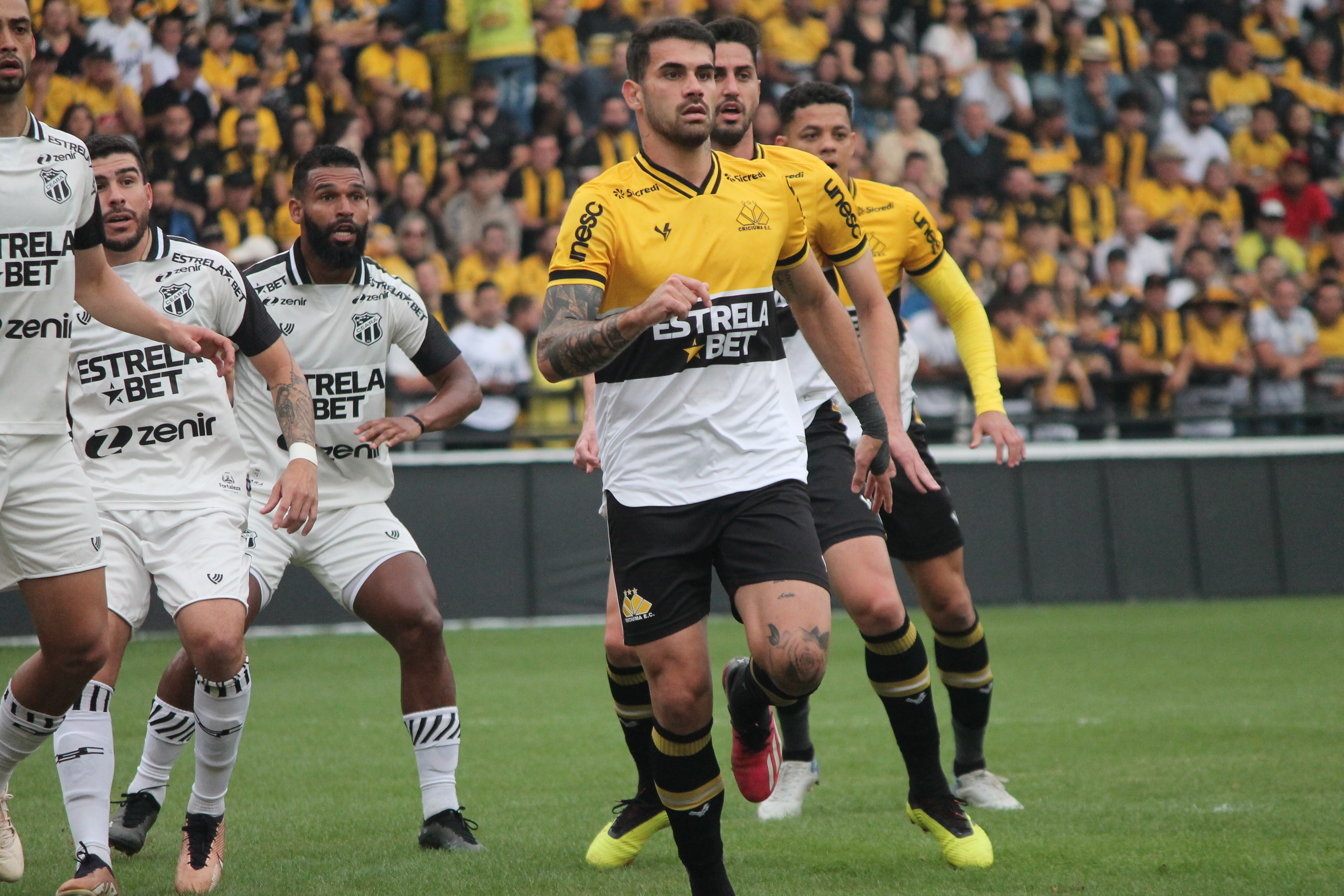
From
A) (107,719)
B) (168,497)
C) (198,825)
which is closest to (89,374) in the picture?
(168,497)

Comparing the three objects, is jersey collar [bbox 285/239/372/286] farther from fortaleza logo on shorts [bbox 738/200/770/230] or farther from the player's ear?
fortaleza logo on shorts [bbox 738/200/770/230]

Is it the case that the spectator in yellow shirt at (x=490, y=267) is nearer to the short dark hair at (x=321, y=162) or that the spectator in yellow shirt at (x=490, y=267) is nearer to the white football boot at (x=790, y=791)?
the short dark hair at (x=321, y=162)

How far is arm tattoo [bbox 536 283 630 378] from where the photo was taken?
4133 mm

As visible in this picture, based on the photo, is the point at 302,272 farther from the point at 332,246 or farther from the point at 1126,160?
the point at 1126,160

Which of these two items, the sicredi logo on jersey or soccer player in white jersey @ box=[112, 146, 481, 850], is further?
soccer player in white jersey @ box=[112, 146, 481, 850]

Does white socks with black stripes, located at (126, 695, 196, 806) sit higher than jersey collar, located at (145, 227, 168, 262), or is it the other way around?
jersey collar, located at (145, 227, 168, 262)

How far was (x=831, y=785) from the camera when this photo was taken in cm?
677

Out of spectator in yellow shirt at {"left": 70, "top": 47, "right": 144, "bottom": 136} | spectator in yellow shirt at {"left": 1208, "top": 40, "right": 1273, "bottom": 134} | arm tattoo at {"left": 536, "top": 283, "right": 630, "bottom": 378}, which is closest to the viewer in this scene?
arm tattoo at {"left": 536, "top": 283, "right": 630, "bottom": 378}

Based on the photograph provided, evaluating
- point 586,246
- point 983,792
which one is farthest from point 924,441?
point 586,246

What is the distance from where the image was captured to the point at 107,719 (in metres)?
5.20

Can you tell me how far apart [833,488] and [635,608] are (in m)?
1.48

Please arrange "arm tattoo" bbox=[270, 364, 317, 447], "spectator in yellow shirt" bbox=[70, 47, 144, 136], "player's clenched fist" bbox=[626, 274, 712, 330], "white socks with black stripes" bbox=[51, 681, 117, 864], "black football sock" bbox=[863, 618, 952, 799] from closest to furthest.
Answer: "player's clenched fist" bbox=[626, 274, 712, 330] → "white socks with black stripes" bbox=[51, 681, 117, 864] → "arm tattoo" bbox=[270, 364, 317, 447] → "black football sock" bbox=[863, 618, 952, 799] → "spectator in yellow shirt" bbox=[70, 47, 144, 136]

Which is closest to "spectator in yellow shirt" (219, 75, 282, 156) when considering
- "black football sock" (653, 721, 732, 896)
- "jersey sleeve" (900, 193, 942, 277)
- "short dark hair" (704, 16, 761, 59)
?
"short dark hair" (704, 16, 761, 59)

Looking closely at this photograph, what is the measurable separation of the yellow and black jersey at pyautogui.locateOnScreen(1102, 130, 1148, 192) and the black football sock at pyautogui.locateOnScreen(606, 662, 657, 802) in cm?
1441
